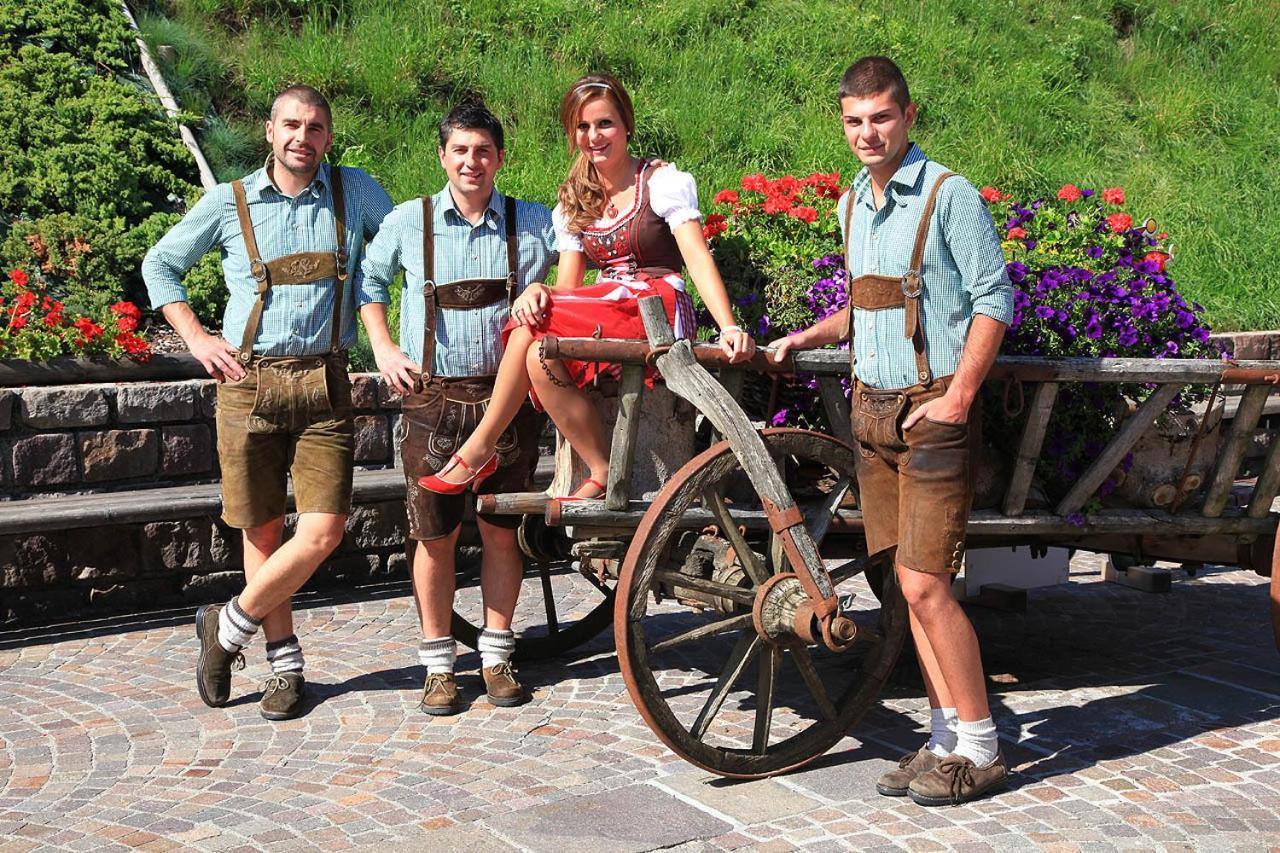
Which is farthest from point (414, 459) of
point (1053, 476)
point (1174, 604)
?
point (1174, 604)

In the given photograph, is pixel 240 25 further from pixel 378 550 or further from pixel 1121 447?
pixel 1121 447

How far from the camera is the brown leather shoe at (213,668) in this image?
5.24 metres

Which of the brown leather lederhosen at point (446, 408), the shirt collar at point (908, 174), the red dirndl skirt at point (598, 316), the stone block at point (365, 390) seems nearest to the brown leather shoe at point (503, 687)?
the brown leather lederhosen at point (446, 408)

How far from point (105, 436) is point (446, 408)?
240 cm

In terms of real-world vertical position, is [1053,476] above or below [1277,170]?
below

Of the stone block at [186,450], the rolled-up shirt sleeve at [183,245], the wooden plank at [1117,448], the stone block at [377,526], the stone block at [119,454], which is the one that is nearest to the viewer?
the wooden plank at [1117,448]

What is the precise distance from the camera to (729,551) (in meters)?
4.53

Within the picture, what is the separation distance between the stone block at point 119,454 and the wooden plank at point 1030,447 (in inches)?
157

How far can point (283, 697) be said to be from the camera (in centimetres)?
517

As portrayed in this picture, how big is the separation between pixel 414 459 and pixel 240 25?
633 centimetres

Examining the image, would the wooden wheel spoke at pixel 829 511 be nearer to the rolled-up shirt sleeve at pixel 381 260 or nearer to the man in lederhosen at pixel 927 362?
the man in lederhosen at pixel 927 362

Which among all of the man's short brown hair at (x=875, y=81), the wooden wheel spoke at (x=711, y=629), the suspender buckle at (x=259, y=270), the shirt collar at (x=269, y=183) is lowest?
the wooden wheel spoke at (x=711, y=629)

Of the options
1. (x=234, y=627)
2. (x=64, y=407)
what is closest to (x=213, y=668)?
(x=234, y=627)

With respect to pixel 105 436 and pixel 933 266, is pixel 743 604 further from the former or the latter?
pixel 105 436
